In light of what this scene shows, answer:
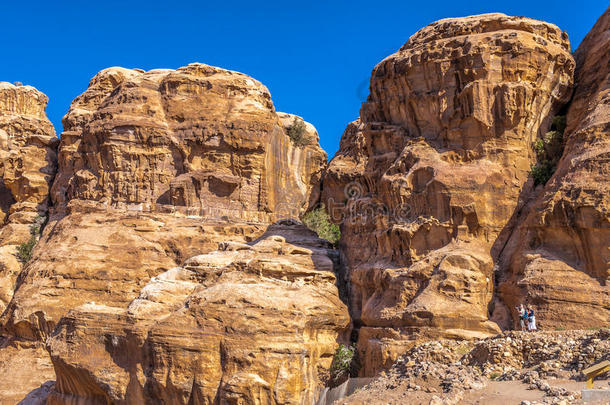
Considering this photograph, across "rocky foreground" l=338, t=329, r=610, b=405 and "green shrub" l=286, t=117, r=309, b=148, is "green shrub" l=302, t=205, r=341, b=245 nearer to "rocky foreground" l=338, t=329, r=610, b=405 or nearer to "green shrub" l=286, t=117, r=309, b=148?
"green shrub" l=286, t=117, r=309, b=148

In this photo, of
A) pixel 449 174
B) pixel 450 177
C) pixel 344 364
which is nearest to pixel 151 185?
pixel 344 364

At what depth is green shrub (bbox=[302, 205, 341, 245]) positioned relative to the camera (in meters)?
37.0

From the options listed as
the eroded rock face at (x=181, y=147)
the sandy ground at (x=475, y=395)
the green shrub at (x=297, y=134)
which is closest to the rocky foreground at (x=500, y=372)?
the sandy ground at (x=475, y=395)

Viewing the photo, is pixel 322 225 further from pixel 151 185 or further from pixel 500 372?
pixel 500 372

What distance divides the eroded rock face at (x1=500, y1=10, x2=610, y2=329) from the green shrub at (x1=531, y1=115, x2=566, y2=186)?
1.27 meters

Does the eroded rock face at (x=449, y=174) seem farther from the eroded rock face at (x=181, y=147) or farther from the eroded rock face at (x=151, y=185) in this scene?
the eroded rock face at (x=181, y=147)

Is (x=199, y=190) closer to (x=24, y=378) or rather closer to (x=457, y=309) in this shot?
(x=24, y=378)

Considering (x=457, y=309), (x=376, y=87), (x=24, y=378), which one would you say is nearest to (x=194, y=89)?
(x=376, y=87)

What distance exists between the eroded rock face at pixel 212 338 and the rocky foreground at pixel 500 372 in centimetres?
474

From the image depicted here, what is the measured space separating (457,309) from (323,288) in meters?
6.43

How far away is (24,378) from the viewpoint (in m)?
29.7

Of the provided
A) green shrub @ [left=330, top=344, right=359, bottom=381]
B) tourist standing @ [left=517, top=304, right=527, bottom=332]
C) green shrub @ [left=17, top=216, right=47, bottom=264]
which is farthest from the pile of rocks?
green shrub @ [left=17, top=216, right=47, bottom=264]

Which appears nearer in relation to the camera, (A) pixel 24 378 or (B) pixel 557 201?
(B) pixel 557 201

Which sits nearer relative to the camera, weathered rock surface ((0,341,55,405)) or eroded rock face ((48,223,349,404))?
eroded rock face ((48,223,349,404))
